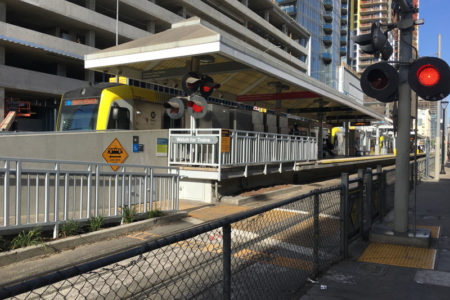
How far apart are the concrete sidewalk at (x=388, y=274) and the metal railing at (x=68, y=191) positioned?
4454 millimetres

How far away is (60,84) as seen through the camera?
1230 inches

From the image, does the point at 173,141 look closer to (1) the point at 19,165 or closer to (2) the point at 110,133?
(2) the point at 110,133

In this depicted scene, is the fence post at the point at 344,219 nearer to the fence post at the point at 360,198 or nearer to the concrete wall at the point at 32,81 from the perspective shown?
the fence post at the point at 360,198

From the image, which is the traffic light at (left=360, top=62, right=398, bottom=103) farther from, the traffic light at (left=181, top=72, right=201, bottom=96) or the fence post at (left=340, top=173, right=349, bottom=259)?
the traffic light at (left=181, top=72, right=201, bottom=96)

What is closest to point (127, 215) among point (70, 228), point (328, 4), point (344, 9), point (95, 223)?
point (95, 223)

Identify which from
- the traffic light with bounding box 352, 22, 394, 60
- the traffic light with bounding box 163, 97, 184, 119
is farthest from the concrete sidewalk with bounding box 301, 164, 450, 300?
the traffic light with bounding box 163, 97, 184, 119

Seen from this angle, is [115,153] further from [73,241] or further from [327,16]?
[327,16]

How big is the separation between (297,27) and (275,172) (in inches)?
2465

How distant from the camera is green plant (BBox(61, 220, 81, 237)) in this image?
21.5ft

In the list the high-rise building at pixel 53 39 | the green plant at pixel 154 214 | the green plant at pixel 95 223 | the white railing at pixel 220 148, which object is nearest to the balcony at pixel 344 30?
the high-rise building at pixel 53 39

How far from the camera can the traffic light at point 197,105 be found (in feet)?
36.3

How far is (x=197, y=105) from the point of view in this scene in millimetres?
11180

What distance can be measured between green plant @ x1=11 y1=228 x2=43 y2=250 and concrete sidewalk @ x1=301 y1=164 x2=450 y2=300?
421 cm

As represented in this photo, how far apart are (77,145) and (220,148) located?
3.87 metres
